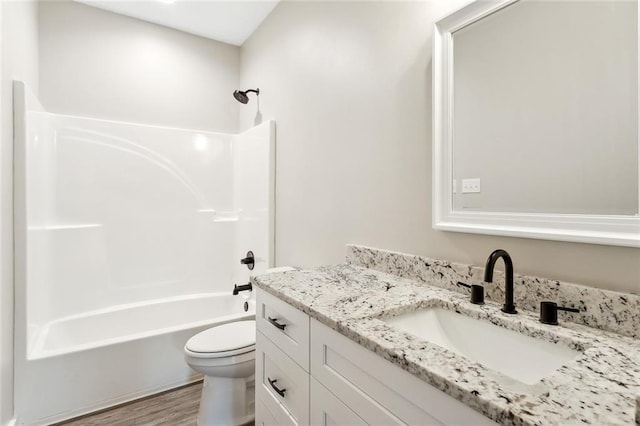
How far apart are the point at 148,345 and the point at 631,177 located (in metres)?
2.46

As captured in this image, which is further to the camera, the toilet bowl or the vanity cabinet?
the toilet bowl

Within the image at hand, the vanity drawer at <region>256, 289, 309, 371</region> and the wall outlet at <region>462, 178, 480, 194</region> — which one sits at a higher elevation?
the wall outlet at <region>462, 178, 480, 194</region>

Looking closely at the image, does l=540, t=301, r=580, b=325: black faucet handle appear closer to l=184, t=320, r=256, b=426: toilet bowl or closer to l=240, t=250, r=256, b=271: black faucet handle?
l=184, t=320, r=256, b=426: toilet bowl

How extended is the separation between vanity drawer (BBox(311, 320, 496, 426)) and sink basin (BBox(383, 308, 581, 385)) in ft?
0.62

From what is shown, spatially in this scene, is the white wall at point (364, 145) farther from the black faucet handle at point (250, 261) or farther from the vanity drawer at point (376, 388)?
the vanity drawer at point (376, 388)

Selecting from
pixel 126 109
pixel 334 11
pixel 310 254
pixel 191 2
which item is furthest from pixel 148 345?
Result: pixel 191 2

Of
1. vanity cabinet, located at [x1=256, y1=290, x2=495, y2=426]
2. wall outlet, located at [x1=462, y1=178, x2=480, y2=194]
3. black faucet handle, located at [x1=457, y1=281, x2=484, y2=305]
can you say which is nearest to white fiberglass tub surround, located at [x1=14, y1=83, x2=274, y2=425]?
vanity cabinet, located at [x1=256, y1=290, x2=495, y2=426]

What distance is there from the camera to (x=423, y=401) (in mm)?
618

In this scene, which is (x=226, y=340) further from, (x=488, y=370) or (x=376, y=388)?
(x=488, y=370)

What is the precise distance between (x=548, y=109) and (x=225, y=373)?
181cm

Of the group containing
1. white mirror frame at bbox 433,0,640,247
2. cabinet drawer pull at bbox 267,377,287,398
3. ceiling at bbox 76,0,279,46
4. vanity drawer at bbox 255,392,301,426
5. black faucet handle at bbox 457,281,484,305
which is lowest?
vanity drawer at bbox 255,392,301,426

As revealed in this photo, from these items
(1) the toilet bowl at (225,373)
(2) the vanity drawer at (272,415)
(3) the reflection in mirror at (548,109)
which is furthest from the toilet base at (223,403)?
(3) the reflection in mirror at (548,109)

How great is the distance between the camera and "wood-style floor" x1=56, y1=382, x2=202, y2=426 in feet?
5.99

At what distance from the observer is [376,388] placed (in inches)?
28.7
